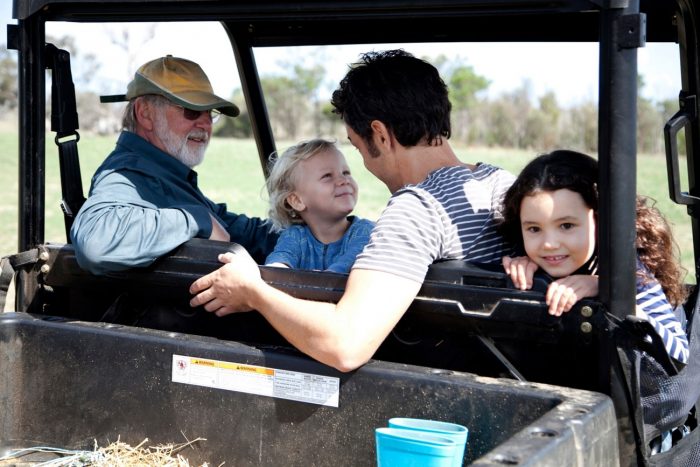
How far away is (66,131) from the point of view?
305cm

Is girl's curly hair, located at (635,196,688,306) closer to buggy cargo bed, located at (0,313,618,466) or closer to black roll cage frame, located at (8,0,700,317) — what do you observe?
black roll cage frame, located at (8,0,700,317)

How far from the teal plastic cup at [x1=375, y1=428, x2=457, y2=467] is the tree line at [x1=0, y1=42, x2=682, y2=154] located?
91.8ft

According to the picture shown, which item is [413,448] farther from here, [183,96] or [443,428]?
[183,96]

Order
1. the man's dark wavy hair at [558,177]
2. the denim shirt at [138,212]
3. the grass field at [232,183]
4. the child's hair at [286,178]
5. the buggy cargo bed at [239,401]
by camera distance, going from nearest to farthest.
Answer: the buggy cargo bed at [239,401] → the man's dark wavy hair at [558,177] → the denim shirt at [138,212] → the child's hair at [286,178] → the grass field at [232,183]

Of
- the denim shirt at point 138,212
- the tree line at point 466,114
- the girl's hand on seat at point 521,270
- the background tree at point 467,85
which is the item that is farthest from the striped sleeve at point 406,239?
the background tree at point 467,85

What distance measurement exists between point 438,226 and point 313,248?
38.3 inches

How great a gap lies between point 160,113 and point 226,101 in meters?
0.23

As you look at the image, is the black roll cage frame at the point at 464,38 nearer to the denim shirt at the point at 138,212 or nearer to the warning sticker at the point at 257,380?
the denim shirt at the point at 138,212

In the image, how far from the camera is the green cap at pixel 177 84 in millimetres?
3449

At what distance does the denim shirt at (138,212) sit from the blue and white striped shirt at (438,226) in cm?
65

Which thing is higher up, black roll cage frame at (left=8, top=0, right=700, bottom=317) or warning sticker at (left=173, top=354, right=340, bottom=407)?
black roll cage frame at (left=8, top=0, right=700, bottom=317)

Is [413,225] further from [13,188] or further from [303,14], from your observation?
[13,188]

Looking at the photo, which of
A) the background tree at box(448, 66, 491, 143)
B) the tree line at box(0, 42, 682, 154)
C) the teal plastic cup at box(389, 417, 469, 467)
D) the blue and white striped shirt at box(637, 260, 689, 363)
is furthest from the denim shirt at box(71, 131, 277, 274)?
the background tree at box(448, 66, 491, 143)

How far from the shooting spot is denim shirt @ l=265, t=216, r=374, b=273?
3.25 m
